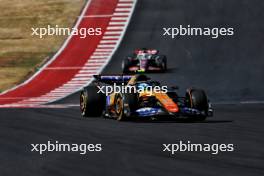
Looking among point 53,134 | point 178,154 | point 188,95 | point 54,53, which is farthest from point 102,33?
point 178,154

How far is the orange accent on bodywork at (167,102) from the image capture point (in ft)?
60.8

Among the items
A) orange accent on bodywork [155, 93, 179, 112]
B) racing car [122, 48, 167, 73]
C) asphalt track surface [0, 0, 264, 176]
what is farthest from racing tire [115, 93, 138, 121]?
racing car [122, 48, 167, 73]

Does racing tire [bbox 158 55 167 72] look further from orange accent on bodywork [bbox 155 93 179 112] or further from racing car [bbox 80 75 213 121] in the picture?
orange accent on bodywork [bbox 155 93 179 112]

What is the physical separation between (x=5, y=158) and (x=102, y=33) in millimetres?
31508

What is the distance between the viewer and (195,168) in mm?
10680

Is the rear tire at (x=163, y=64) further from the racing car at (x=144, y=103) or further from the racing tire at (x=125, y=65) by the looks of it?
the racing car at (x=144, y=103)

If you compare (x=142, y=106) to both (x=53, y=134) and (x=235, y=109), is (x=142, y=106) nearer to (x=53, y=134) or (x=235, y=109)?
(x=53, y=134)

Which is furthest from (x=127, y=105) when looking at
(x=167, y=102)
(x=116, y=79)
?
(x=116, y=79)

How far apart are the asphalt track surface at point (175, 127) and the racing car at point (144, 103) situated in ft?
0.98

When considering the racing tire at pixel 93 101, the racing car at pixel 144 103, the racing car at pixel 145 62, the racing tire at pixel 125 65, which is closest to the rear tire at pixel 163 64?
the racing car at pixel 145 62

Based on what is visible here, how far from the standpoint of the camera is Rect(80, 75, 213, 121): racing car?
1872 cm

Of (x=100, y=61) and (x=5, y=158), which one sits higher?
(x=100, y=61)

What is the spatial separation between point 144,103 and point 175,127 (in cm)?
195

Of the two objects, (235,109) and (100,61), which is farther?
(100,61)
